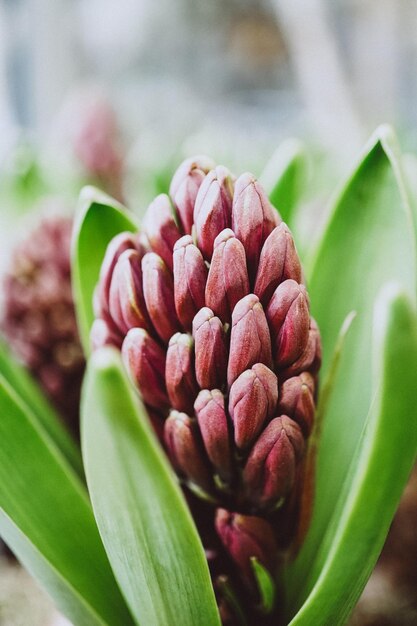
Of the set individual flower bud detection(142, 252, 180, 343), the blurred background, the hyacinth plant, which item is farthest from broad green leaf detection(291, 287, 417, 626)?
the blurred background

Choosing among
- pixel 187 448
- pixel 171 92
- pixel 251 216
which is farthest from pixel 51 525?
pixel 171 92

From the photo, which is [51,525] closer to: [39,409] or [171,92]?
[39,409]

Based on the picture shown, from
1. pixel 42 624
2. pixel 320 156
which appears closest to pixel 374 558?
pixel 42 624

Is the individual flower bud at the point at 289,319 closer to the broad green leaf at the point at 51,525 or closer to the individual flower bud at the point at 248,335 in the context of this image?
the individual flower bud at the point at 248,335

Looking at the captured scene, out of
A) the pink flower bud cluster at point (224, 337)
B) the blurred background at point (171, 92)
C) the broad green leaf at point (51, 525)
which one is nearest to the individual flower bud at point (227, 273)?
the pink flower bud cluster at point (224, 337)

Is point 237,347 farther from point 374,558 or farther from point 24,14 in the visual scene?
point 24,14

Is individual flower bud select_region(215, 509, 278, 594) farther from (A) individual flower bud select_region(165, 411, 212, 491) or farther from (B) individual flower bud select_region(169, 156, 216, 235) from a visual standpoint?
(B) individual flower bud select_region(169, 156, 216, 235)
